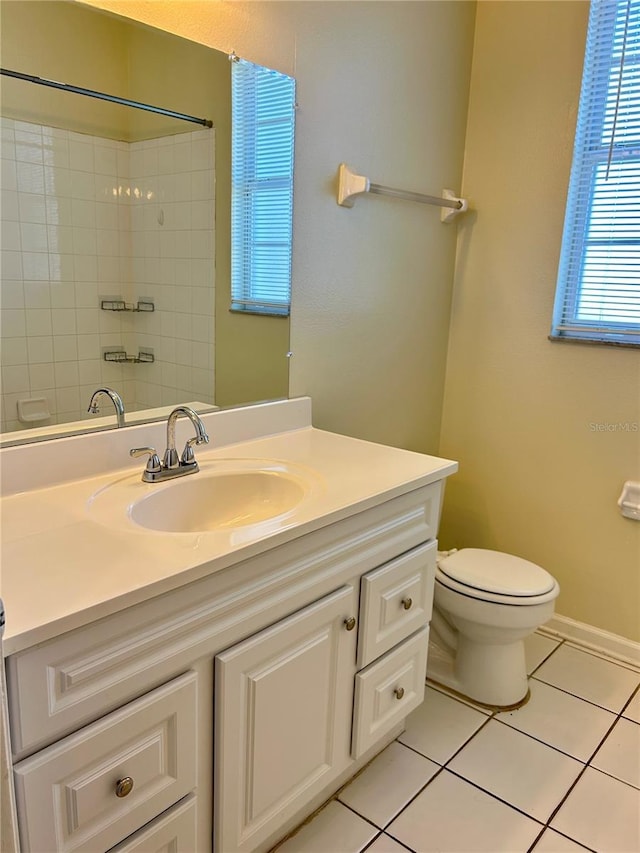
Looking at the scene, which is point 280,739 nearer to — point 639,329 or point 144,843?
point 144,843

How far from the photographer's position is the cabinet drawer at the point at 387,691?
151 centimetres

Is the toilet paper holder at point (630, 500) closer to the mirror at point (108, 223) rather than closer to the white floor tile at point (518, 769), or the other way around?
the white floor tile at point (518, 769)

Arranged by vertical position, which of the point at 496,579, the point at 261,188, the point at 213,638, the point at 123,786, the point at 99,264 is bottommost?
the point at 496,579

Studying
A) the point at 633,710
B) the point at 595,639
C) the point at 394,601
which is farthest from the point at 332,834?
the point at 595,639

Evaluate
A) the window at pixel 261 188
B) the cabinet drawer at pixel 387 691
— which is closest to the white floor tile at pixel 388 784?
the cabinet drawer at pixel 387 691

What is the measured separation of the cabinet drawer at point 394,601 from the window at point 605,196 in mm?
1104

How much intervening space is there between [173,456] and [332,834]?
0.98 metres

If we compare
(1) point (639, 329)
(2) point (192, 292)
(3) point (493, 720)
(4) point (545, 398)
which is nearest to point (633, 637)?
(3) point (493, 720)

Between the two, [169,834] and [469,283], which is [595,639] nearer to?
[469,283]

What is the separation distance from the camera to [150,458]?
A: 4.60 ft

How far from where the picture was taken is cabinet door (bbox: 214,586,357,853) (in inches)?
45.3

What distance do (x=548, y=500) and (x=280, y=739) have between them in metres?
1.51

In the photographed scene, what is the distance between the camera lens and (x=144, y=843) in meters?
1.04

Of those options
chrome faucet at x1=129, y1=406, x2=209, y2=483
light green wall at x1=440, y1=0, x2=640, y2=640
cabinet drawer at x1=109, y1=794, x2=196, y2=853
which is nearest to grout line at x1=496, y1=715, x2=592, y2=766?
light green wall at x1=440, y1=0, x2=640, y2=640
